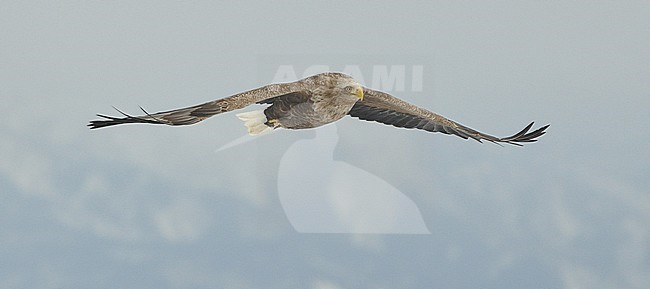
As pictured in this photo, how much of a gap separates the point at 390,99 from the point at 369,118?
35 centimetres

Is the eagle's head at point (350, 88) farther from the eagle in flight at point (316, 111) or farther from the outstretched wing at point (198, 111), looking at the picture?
the outstretched wing at point (198, 111)

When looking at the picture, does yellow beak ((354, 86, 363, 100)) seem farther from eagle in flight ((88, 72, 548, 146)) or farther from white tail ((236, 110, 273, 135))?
white tail ((236, 110, 273, 135))

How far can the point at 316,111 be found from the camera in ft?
12.3

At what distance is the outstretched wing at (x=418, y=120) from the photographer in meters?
4.20

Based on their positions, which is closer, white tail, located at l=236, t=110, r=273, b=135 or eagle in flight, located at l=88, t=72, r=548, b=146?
eagle in flight, located at l=88, t=72, r=548, b=146

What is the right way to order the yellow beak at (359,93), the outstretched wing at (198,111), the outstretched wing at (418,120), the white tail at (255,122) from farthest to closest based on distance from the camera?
1. the outstretched wing at (418,120)
2. the white tail at (255,122)
3. the yellow beak at (359,93)
4. the outstretched wing at (198,111)

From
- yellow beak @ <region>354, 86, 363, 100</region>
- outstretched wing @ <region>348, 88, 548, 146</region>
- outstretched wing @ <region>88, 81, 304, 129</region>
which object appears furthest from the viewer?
outstretched wing @ <region>348, 88, 548, 146</region>

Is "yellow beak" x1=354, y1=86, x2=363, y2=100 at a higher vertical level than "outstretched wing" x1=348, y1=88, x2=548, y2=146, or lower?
higher

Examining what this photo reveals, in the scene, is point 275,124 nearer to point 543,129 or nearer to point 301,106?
point 301,106

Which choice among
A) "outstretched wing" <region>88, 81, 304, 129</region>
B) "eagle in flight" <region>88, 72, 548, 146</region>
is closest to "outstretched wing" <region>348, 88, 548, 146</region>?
"eagle in flight" <region>88, 72, 548, 146</region>

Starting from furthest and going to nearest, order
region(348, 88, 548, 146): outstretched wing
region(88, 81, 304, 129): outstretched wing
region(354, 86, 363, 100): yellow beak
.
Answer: region(348, 88, 548, 146): outstretched wing < region(354, 86, 363, 100): yellow beak < region(88, 81, 304, 129): outstretched wing

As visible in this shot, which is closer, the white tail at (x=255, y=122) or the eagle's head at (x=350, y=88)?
the eagle's head at (x=350, y=88)

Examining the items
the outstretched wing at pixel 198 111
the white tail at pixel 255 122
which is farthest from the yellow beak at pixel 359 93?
the white tail at pixel 255 122

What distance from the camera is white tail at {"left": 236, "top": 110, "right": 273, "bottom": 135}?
4059 mm
